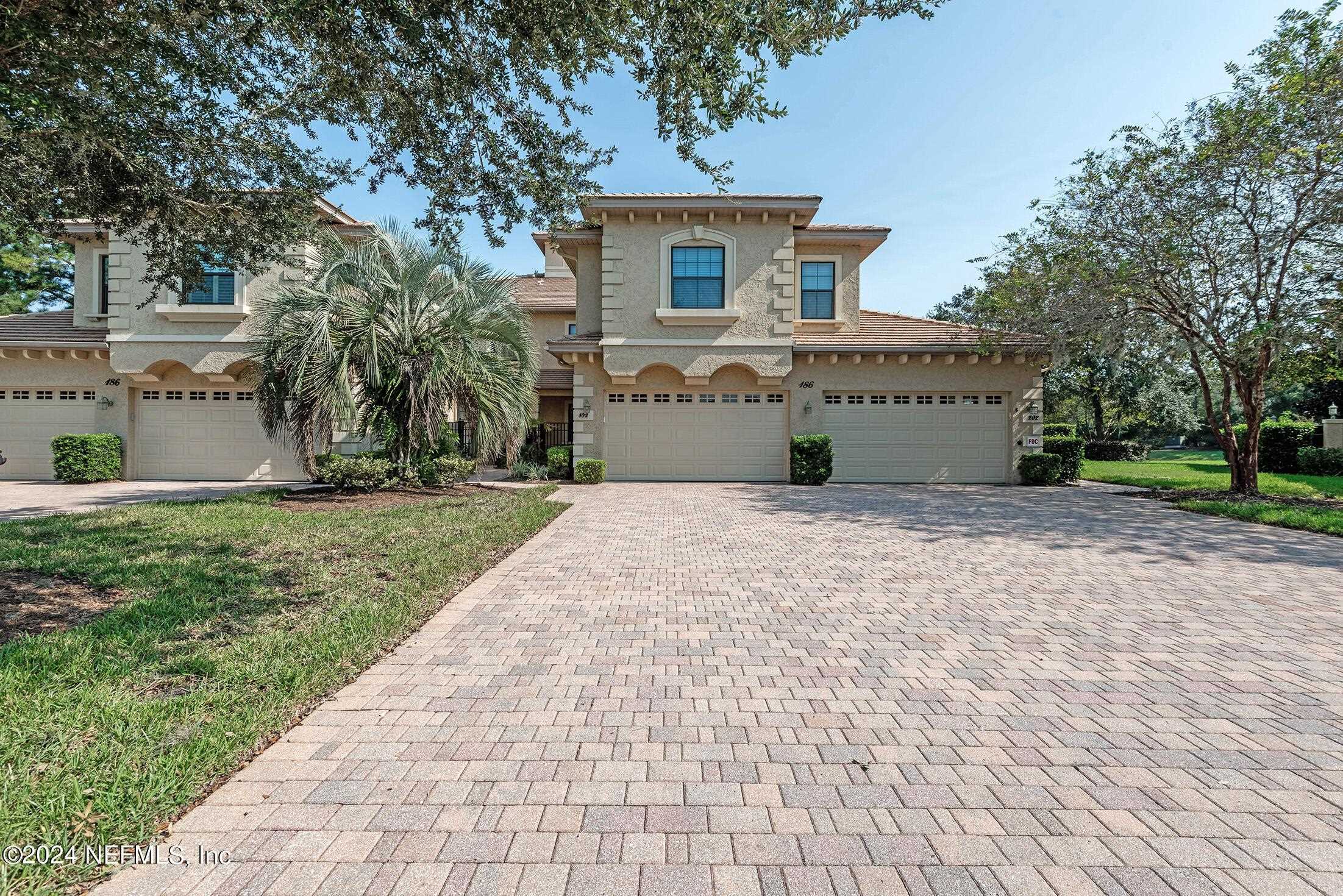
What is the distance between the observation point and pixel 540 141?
227 inches

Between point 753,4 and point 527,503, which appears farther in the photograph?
point 527,503

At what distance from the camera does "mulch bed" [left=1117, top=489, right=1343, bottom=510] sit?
10875 mm

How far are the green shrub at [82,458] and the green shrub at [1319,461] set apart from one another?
33.8 metres

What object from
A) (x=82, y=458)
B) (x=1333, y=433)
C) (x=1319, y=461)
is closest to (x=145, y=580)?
(x=82, y=458)

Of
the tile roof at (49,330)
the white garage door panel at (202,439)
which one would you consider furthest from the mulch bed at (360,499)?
the tile roof at (49,330)

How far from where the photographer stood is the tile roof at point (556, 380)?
19.5 metres

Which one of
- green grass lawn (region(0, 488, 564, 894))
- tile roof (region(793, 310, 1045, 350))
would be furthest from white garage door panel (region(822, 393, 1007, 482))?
green grass lawn (region(0, 488, 564, 894))

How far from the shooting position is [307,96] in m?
5.75

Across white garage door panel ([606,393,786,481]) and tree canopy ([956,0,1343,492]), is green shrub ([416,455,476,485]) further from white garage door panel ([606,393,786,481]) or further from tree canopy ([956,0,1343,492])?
tree canopy ([956,0,1343,492])

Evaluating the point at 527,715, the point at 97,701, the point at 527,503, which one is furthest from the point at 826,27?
the point at 527,503

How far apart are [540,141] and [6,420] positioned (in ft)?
61.4

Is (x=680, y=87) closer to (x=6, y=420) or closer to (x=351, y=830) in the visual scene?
(x=351, y=830)

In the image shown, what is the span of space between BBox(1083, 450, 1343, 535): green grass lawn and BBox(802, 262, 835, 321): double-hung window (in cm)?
901

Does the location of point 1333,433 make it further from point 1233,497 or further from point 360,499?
point 360,499
